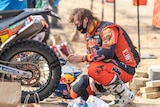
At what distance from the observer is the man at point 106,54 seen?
6.47m

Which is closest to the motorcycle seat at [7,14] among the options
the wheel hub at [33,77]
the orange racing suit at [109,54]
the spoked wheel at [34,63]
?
the spoked wheel at [34,63]

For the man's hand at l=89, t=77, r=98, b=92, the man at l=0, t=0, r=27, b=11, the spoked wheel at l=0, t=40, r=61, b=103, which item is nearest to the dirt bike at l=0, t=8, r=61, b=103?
the spoked wheel at l=0, t=40, r=61, b=103

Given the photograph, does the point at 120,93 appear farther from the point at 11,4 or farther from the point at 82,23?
the point at 11,4

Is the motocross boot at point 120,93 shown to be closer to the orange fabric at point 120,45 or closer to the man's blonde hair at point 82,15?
the orange fabric at point 120,45

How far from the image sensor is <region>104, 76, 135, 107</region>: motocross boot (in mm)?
6637

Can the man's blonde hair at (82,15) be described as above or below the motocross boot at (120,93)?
above

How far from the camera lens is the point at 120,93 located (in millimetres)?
6762

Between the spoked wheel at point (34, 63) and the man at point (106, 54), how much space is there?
338 mm

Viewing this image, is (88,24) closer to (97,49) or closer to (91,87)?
(97,49)

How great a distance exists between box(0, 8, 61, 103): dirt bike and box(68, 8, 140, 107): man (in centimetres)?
37

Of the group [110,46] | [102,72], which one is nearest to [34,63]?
[102,72]

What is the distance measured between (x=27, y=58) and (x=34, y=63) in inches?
6.5

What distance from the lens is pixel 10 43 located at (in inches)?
267

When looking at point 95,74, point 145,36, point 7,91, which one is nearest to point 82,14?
point 95,74
